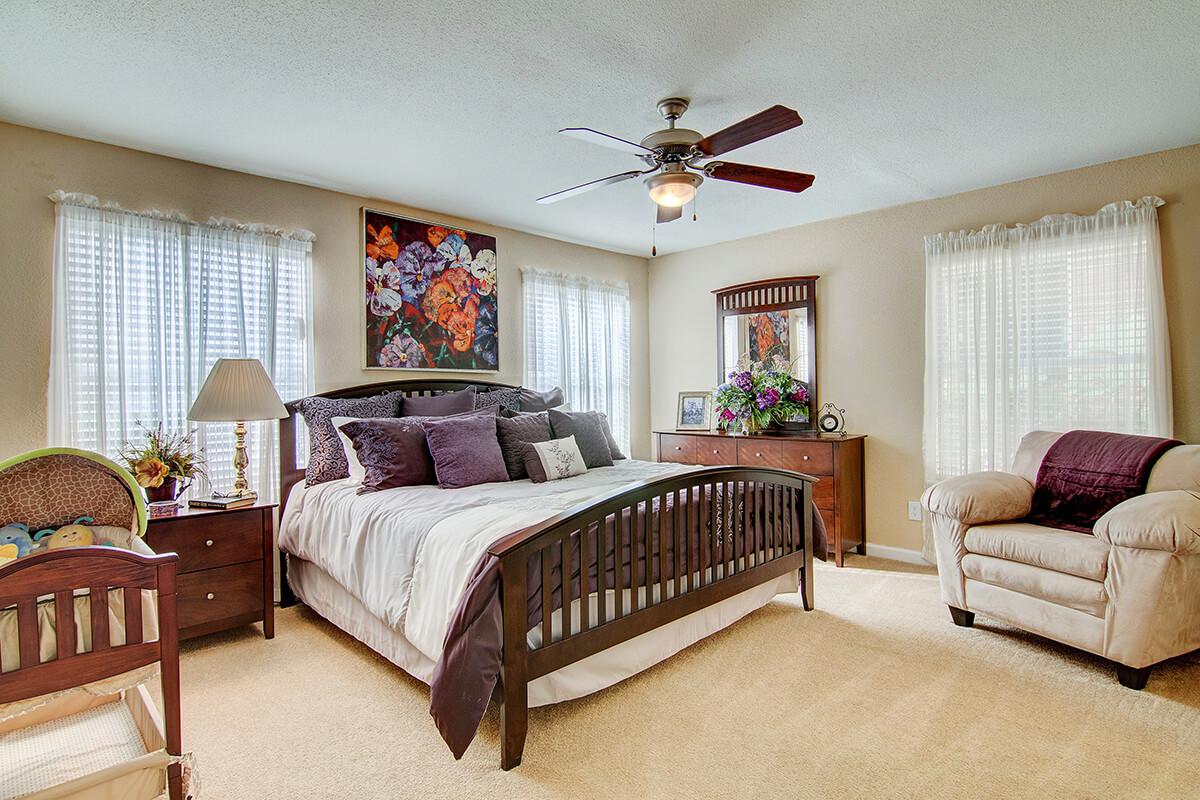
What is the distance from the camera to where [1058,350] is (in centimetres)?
365

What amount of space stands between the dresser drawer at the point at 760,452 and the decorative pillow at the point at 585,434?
4.03ft

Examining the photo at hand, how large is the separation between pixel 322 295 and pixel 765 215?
3.11 m

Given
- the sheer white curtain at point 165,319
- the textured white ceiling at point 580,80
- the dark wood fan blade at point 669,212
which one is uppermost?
the textured white ceiling at point 580,80

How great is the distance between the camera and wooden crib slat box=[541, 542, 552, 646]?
6.86ft

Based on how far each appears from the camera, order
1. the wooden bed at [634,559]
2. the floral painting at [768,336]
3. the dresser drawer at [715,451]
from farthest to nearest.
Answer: the floral painting at [768,336], the dresser drawer at [715,451], the wooden bed at [634,559]

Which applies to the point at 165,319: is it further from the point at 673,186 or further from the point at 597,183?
the point at 673,186

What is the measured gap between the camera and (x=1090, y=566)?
2492mm

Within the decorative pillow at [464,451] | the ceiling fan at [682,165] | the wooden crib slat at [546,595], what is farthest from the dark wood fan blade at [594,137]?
the decorative pillow at [464,451]

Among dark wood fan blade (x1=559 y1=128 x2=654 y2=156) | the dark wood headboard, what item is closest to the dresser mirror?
the dark wood headboard

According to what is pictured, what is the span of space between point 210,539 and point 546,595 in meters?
1.85

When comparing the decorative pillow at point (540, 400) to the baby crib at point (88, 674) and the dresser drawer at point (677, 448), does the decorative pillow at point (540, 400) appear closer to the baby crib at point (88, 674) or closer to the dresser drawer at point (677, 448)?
the dresser drawer at point (677, 448)

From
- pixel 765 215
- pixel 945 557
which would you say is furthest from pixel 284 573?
pixel 765 215

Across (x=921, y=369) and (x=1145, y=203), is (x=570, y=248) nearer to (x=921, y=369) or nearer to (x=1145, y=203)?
(x=921, y=369)

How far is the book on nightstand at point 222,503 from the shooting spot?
2957 millimetres
